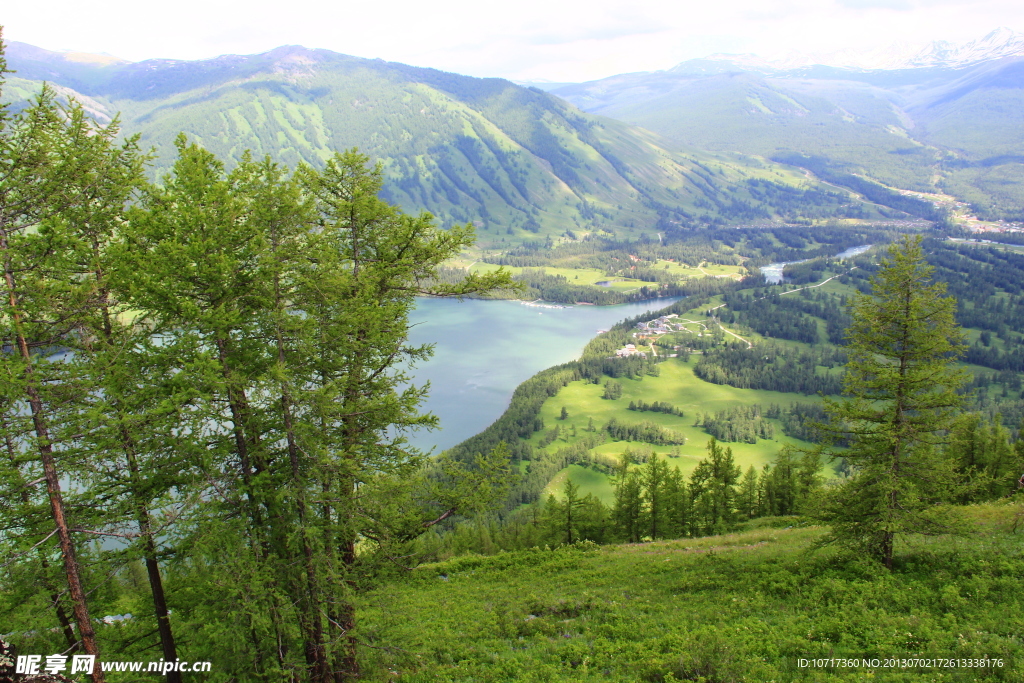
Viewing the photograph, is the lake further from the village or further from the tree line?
the tree line

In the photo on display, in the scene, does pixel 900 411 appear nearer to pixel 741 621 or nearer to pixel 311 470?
pixel 741 621

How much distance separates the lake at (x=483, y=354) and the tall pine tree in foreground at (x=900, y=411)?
64882 mm

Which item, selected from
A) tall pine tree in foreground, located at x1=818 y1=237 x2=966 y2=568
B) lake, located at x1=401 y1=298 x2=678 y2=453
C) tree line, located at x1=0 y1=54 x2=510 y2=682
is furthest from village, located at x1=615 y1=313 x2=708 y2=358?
tree line, located at x1=0 y1=54 x2=510 y2=682

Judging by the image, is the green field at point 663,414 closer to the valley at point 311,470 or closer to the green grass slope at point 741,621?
the green grass slope at point 741,621

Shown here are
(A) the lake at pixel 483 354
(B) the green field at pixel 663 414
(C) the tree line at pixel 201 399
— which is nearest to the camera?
(C) the tree line at pixel 201 399

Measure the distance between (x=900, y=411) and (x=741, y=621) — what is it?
26.0 ft

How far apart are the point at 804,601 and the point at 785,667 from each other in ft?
14.0

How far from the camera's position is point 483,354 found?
146 metres

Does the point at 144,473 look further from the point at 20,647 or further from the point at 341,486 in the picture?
the point at 20,647

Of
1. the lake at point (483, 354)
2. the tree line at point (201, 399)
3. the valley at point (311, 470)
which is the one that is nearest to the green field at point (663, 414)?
the lake at point (483, 354)

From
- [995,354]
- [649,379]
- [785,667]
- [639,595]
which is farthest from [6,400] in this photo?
[995,354]

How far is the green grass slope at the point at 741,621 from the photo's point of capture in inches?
479

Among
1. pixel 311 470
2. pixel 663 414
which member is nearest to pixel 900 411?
pixel 311 470

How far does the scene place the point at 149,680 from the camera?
564 inches
